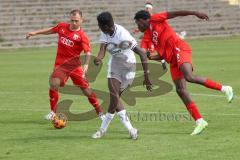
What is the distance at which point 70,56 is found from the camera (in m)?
14.8

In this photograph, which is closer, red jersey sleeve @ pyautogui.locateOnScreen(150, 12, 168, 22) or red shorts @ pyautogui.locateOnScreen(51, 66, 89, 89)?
red jersey sleeve @ pyautogui.locateOnScreen(150, 12, 168, 22)

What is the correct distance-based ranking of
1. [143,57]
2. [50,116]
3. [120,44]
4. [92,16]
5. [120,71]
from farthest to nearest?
[92,16], [50,116], [120,71], [120,44], [143,57]

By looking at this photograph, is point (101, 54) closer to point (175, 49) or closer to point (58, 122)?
point (175, 49)

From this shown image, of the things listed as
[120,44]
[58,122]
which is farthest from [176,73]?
[58,122]

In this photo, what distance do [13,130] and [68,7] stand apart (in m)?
35.5

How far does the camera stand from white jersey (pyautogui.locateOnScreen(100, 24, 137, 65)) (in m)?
11.9

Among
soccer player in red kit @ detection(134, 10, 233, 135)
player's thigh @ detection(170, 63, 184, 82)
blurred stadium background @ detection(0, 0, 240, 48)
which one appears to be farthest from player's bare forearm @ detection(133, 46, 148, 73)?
blurred stadium background @ detection(0, 0, 240, 48)

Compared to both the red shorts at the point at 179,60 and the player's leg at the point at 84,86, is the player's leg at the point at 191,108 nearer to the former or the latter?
the red shorts at the point at 179,60

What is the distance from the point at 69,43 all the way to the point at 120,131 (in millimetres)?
2730

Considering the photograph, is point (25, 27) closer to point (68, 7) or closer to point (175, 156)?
point (68, 7)

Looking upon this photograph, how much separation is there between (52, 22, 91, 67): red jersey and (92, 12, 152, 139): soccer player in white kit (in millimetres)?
2267

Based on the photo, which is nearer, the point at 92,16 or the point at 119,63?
the point at 119,63

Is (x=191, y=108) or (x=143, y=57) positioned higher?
(x=143, y=57)

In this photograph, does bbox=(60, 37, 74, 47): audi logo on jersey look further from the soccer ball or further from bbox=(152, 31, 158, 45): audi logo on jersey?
bbox=(152, 31, 158, 45): audi logo on jersey
